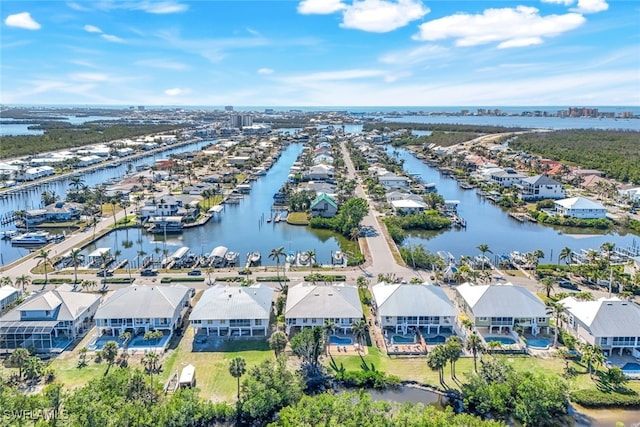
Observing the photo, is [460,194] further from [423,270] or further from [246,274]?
[246,274]

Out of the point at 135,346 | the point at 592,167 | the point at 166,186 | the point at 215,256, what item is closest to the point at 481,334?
the point at 135,346

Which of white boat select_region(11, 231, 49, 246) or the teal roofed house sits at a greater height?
the teal roofed house

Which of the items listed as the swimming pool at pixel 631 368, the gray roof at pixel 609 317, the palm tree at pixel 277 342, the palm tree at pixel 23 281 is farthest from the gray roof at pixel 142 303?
the swimming pool at pixel 631 368

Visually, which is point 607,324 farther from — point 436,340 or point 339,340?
point 339,340

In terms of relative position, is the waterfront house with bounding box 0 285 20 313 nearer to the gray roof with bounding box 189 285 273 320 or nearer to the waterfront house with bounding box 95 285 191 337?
the waterfront house with bounding box 95 285 191 337

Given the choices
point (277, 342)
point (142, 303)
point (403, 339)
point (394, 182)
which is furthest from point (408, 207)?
point (142, 303)

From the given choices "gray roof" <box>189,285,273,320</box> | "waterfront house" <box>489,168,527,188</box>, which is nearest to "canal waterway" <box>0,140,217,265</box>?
"gray roof" <box>189,285,273,320</box>

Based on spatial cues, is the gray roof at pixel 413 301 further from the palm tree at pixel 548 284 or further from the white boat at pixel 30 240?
the white boat at pixel 30 240
